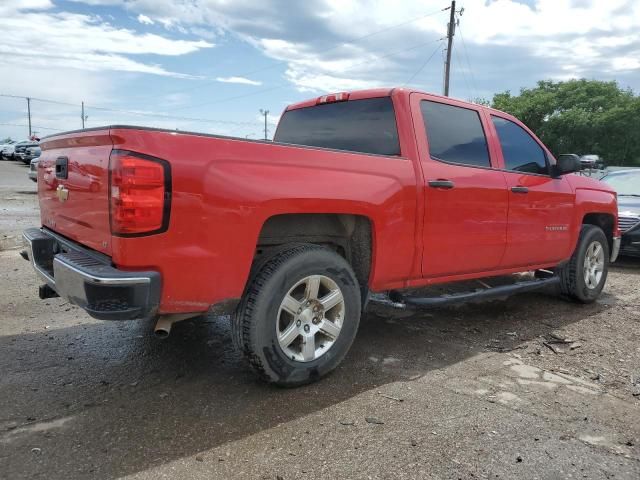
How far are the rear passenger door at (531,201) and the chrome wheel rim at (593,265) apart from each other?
526mm

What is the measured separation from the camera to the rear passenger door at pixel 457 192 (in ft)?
13.0

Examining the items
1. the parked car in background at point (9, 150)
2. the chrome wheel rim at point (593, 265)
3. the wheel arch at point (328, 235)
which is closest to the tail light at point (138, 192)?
the wheel arch at point (328, 235)

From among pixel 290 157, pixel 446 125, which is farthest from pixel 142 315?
pixel 446 125

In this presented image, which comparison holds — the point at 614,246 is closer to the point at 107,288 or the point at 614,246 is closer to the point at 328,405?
the point at 328,405

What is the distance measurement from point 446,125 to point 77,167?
277 centimetres

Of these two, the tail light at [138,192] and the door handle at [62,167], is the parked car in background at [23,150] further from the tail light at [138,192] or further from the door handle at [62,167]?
the tail light at [138,192]

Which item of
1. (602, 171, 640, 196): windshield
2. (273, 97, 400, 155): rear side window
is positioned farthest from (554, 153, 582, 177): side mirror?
(602, 171, 640, 196): windshield

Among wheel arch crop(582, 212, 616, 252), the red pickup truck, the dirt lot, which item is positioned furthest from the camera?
wheel arch crop(582, 212, 616, 252)

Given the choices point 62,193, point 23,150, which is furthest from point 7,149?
point 62,193

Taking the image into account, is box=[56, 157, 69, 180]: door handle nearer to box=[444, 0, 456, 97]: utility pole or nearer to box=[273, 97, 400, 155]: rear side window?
box=[273, 97, 400, 155]: rear side window

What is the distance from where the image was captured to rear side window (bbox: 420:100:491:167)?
411 cm

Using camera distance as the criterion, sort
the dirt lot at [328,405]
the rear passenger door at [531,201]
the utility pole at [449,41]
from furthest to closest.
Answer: the utility pole at [449,41], the rear passenger door at [531,201], the dirt lot at [328,405]

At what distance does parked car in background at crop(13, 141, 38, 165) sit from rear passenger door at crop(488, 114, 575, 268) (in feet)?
103

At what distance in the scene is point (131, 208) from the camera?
2582mm
